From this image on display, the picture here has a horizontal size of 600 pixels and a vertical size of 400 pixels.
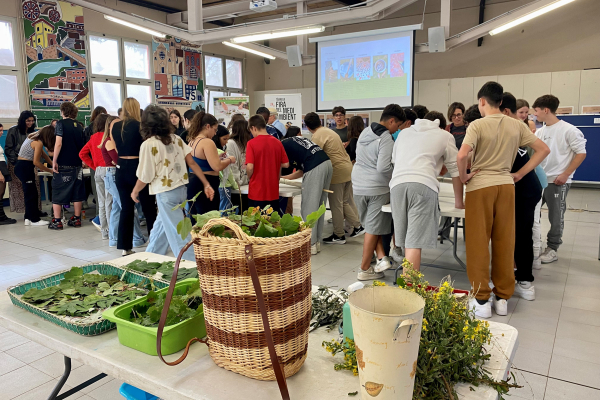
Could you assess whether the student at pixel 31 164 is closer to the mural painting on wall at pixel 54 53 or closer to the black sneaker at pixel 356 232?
the mural painting on wall at pixel 54 53

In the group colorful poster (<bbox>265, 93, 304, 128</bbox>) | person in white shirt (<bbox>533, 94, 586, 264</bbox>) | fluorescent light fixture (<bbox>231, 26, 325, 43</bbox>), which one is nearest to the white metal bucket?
person in white shirt (<bbox>533, 94, 586, 264</bbox>)

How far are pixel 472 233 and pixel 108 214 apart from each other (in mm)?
4165

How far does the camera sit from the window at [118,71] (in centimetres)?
980

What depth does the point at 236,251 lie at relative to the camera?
98 cm

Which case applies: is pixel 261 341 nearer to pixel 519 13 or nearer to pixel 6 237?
pixel 6 237

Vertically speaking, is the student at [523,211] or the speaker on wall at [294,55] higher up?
the speaker on wall at [294,55]

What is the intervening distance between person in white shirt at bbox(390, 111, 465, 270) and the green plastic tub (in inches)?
75.7

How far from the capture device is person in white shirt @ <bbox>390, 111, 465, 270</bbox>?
2902 mm

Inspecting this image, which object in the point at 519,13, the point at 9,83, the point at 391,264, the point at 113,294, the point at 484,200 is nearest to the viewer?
the point at 113,294

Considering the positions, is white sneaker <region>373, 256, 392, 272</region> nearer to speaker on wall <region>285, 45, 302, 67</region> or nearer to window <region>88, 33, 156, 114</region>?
speaker on wall <region>285, 45, 302, 67</region>

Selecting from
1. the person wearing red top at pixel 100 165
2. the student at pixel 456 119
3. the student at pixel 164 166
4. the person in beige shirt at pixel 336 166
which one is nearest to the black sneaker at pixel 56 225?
the person wearing red top at pixel 100 165

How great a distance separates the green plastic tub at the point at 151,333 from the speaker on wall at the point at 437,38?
768cm

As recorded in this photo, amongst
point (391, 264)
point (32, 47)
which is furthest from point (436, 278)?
point (32, 47)

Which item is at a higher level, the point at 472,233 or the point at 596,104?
the point at 596,104
